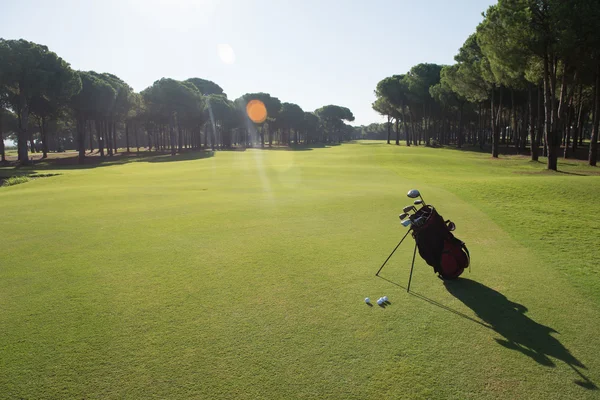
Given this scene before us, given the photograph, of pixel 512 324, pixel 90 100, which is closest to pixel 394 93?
pixel 90 100

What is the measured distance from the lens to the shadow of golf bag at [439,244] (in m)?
6.60

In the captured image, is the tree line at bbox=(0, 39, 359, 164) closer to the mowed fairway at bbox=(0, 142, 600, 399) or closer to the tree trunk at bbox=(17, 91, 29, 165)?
the tree trunk at bbox=(17, 91, 29, 165)

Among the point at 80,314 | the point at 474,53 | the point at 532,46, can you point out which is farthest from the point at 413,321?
the point at 474,53

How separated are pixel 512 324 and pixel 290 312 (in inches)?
126

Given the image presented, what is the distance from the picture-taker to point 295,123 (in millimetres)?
124688

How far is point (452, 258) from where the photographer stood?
6781 mm

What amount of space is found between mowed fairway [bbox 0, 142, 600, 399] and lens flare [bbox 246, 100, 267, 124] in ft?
332

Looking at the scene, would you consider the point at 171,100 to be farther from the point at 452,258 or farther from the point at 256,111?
the point at 452,258

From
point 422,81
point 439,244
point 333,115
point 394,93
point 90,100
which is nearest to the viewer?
point 439,244

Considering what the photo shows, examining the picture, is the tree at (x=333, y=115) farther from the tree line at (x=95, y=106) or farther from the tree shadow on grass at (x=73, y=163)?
the tree shadow on grass at (x=73, y=163)

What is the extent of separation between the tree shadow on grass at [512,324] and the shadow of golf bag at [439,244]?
1.08 feet

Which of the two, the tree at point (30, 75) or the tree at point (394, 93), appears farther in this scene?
the tree at point (394, 93)

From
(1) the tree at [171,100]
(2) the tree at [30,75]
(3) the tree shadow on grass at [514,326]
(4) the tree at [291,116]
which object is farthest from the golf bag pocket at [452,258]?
(4) the tree at [291,116]

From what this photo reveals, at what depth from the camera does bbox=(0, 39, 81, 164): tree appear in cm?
4281
